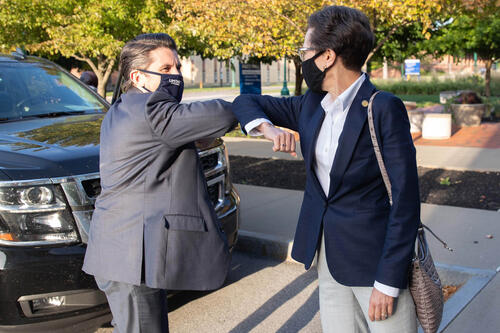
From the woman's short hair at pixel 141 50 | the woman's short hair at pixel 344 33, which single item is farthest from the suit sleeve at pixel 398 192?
the woman's short hair at pixel 141 50

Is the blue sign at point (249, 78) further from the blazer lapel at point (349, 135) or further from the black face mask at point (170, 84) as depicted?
the blazer lapel at point (349, 135)

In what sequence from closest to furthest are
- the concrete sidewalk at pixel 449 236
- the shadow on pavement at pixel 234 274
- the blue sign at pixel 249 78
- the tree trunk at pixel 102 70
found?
the concrete sidewalk at pixel 449 236 < the shadow on pavement at pixel 234 274 < the tree trunk at pixel 102 70 < the blue sign at pixel 249 78

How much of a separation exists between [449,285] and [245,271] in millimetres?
1849

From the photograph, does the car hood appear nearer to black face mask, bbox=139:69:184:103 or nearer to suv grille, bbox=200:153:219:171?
suv grille, bbox=200:153:219:171

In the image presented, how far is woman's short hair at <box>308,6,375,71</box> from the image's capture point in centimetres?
216

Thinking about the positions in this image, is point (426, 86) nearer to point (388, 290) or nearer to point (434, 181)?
point (434, 181)

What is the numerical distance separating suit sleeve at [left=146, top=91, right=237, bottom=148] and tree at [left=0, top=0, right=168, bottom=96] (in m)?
10.4

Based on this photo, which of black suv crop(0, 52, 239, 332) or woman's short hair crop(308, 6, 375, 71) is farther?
black suv crop(0, 52, 239, 332)

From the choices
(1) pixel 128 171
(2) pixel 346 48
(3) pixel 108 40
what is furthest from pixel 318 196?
(3) pixel 108 40

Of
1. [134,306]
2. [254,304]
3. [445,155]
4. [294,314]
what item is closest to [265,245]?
[254,304]

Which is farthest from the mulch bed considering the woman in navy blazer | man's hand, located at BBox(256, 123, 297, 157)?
man's hand, located at BBox(256, 123, 297, 157)

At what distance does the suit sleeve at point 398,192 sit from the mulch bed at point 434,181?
204 inches

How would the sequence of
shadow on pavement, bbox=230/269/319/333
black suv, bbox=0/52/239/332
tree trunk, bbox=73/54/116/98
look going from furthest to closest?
tree trunk, bbox=73/54/116/98
shadow on pavement, bbox=230/269/319/333
black suv, bbox=0/52/239/332

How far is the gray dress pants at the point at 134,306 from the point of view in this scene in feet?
7.79
